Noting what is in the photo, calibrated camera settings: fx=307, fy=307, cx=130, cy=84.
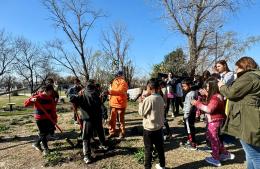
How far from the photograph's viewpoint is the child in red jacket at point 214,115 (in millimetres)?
5992

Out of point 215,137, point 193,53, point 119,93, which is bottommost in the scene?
point 215,137

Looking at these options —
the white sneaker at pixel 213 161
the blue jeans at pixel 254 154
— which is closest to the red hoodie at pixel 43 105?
the white sneaker at pixel 213 161

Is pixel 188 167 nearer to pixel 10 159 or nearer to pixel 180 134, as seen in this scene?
pixel 180 134

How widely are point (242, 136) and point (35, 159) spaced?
495cm

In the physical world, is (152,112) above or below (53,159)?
above

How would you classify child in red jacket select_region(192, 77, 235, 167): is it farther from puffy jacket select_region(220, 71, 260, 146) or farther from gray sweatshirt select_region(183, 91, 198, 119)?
puffy jacket select_region(220, 71, 260, 146)

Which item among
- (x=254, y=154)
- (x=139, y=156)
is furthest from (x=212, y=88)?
(x=139, y=156)

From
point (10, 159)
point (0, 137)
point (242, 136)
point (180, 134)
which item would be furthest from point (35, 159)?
point (242, 136)

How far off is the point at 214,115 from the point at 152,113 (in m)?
1.40

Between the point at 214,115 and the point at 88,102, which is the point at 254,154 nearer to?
the point at 214,115

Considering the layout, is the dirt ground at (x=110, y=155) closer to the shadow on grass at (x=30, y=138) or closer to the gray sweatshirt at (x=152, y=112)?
the shadow on grass at (x=30, y=138)

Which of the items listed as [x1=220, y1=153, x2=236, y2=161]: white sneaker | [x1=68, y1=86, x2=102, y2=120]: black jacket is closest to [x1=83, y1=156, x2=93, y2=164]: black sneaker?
[x1=68, y1=86, x2=102, y2=120]: black jacket

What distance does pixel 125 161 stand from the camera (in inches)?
263

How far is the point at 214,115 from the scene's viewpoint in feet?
20.3
